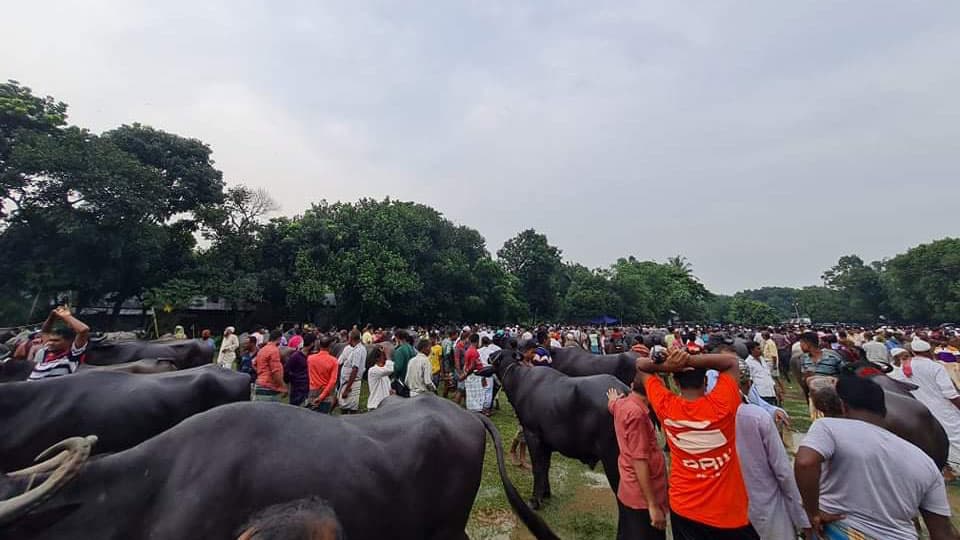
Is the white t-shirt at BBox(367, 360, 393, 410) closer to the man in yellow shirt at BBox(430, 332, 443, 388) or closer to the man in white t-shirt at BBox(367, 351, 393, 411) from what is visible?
the man in white t-shirt at BBox(367, 351, 393, 411)

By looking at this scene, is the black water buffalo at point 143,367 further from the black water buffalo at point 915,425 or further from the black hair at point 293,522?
the black water buffalo at point 915,425

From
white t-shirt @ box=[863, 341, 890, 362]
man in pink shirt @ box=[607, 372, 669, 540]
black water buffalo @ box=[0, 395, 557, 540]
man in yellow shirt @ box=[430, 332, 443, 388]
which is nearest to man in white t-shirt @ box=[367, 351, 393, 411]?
black water buffalo @ box=[0, 395, 557, 540]

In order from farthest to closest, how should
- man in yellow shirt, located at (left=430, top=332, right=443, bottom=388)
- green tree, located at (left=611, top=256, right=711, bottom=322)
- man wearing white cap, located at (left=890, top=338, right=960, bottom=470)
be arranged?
green tree, located at (left=611, top=256, right=711, bottom=322) < man in yellow shirt, located at (left=430, top=332, right=443, bottom=388) < man wearing white cap, located at (left=890, top=338, right=960, bottom=470)

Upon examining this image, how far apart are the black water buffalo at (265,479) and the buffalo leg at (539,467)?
2.62 meters

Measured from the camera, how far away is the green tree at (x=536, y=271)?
160 feet

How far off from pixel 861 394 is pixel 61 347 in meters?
8.01

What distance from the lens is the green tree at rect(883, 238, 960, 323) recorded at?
37.9 meters

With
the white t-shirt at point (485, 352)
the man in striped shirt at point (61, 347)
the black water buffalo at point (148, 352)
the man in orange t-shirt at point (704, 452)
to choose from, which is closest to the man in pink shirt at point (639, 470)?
the man in orange t-shirt at point (704, 452)

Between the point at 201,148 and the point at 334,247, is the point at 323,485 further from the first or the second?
the point at 201,148

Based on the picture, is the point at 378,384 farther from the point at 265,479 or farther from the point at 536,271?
the point at 536,271

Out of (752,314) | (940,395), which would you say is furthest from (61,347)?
(752,314)

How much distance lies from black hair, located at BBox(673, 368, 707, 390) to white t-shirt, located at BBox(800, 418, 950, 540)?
2.18 ft

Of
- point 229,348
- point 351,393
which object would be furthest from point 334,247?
point 351,393

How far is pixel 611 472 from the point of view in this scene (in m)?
5.24
